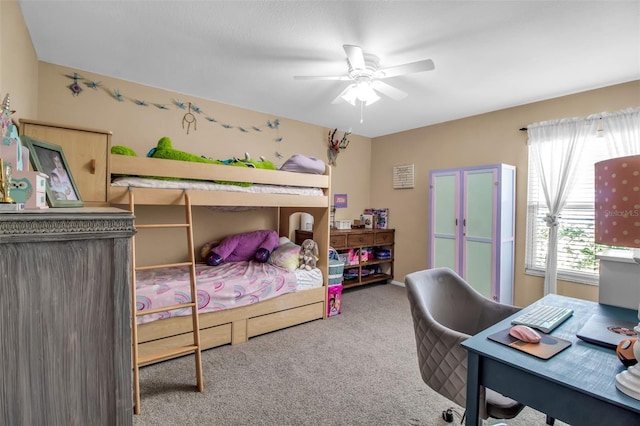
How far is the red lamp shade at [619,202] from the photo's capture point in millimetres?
934

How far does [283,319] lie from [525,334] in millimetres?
2306

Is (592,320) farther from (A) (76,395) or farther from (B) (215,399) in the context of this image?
(B) (215,399)

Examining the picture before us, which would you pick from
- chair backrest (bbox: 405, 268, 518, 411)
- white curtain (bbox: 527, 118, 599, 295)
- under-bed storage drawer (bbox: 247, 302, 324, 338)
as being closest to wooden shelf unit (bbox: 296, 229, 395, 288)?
under-bed storage drawer (bbox: 247, 302, 324, 338)

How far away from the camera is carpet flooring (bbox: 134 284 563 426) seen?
1.80m

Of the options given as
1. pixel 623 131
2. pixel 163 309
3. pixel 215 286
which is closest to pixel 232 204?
pixel 215 286

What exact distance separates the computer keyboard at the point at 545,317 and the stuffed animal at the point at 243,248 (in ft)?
8.71

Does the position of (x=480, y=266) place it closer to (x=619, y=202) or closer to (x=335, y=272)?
(x=335, y=272)

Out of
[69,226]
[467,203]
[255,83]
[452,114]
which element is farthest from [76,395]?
[452,114]

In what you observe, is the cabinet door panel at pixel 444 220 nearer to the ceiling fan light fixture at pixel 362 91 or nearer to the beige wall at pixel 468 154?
the beige wall at pixel 468 154

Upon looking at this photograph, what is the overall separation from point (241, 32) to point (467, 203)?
9.97 ft

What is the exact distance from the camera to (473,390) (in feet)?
3.61

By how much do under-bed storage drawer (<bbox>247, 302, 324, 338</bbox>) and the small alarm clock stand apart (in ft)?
8.25

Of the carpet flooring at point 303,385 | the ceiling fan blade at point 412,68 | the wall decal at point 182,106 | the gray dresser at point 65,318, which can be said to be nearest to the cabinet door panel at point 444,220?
the carpet flooring at point 303,385

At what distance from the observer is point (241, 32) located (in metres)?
2.13
